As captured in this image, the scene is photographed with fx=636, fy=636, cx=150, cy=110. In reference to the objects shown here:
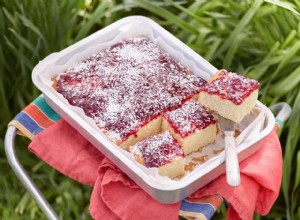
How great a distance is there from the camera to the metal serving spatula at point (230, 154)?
1145mm

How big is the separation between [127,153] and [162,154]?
0.23 feet

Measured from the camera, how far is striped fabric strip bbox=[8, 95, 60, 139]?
1371 mm

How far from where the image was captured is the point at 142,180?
117cm

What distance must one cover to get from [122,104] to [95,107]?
0.06 m

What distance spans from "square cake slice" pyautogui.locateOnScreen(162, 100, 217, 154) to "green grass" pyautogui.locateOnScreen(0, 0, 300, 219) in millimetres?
352

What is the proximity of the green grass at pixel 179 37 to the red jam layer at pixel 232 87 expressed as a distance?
0.32m

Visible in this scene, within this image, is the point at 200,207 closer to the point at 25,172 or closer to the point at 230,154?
the point at 230,154

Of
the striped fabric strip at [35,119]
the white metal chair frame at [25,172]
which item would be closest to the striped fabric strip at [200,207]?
the white metal chair frame at [25,172]

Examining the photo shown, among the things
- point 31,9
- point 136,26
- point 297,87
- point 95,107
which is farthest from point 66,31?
point 297,87

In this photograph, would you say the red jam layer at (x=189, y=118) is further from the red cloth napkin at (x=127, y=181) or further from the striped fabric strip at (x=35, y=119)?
the striped fabric strip at (x=35, y=119)

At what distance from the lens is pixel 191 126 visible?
1.22 metres

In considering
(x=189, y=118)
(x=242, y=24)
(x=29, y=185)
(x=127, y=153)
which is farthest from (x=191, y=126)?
(x=242, y=24)

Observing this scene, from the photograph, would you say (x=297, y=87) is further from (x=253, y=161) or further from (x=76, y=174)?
(x=76, y=174)

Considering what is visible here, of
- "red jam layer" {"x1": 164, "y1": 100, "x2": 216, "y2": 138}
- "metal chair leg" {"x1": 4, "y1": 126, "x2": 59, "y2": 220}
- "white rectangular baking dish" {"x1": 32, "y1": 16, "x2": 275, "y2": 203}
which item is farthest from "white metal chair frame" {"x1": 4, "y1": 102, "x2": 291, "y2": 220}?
"red jam layer" {"x1": 164, "y1": 100, "x2": 216, "y2": 138}
